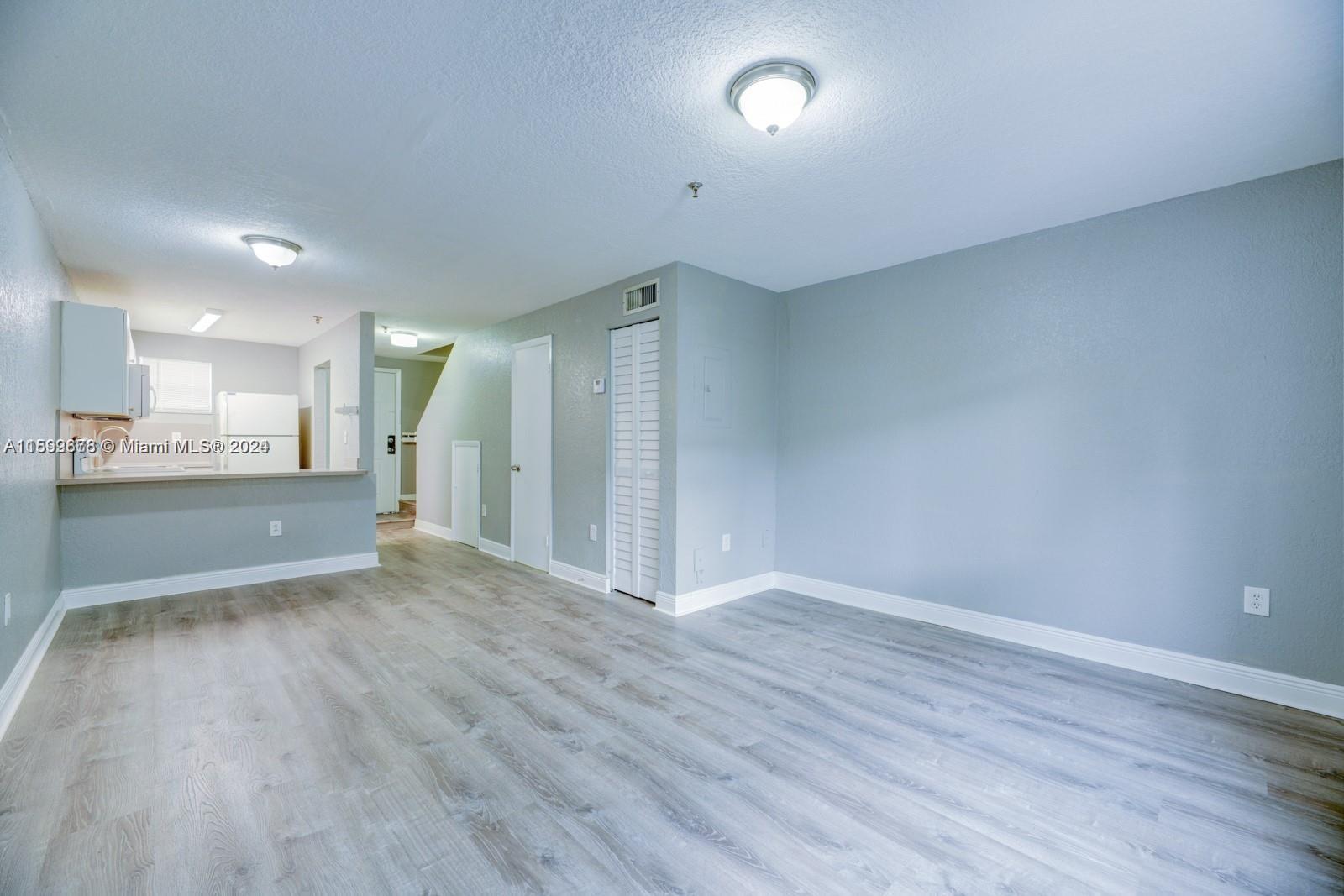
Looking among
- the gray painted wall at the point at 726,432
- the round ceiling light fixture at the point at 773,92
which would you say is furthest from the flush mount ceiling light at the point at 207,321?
the round ceiling light fixture at the point at 773,92

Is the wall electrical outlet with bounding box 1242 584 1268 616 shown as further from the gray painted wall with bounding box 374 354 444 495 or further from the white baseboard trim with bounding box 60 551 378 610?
the gray painted wall with bounding box 374 354 444 495

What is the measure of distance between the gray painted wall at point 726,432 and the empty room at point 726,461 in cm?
5

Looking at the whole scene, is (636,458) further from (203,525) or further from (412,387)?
(412,387)

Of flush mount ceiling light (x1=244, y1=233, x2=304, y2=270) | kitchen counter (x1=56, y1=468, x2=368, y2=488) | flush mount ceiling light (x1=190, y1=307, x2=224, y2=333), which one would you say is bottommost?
kitchen counter (x1=56, y1=468, x2=368, y2=488)

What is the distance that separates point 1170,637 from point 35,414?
577 centimetres

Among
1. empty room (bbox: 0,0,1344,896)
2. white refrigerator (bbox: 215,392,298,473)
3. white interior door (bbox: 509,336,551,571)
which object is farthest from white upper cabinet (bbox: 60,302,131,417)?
white interior door (bbox: 509,336,551,571)

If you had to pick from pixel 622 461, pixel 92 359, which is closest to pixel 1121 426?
pixel 622 461

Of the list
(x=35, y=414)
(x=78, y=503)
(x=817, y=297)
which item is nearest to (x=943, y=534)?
(x=817, y=297)

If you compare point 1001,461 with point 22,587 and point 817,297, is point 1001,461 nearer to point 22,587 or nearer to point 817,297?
point 817,297

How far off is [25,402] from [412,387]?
19.1 ft

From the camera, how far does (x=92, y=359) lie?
352 cm

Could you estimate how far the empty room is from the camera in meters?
1.62

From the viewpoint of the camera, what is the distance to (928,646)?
3.13m

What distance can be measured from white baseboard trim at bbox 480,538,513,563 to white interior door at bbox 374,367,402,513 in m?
3.18
